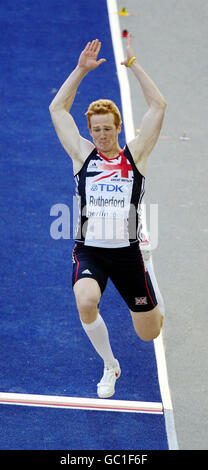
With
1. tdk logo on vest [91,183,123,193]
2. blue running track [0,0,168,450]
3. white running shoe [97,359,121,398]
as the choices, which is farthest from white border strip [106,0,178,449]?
tdk logo on vest [91,183,123,193]

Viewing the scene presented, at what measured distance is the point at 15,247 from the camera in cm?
808

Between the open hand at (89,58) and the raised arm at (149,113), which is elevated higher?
the open hand at (89,58)

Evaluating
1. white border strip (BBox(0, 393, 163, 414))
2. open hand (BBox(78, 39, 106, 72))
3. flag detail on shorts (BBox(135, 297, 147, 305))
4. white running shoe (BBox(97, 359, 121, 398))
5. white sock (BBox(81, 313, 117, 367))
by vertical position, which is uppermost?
open hand (BBox(78, 39, 106, 72))

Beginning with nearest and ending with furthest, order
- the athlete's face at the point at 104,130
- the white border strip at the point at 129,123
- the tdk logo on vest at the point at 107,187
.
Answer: the athlete's face at the point at 104,130, the tdk logo on vest at the point at 107,187, the white border strip at the point at 129,123

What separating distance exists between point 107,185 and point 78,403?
1.69 metres

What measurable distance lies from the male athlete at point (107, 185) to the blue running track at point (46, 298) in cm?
64

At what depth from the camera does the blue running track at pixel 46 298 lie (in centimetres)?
606

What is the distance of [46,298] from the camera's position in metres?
7.45

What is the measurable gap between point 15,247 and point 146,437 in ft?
9.05

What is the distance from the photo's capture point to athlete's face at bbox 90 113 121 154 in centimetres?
582

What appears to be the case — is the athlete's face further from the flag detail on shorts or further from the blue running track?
the blue running track

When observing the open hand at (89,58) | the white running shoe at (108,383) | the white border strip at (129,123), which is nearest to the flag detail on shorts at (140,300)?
the white border strip at (129,123)

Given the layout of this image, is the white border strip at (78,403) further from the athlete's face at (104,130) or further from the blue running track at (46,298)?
the athlete's face at (104,130)

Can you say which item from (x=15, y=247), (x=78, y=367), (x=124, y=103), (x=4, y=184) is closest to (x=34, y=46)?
(x=124, y=103)
